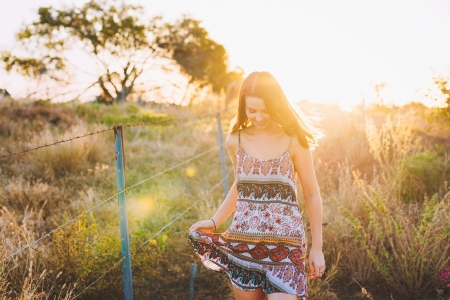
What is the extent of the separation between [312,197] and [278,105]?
480 millimetres

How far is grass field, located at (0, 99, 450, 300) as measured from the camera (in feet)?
10.4

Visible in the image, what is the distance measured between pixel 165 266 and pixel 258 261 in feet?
7.45

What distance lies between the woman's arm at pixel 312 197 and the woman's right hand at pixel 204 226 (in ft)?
1.74

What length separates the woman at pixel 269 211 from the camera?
6.10ft

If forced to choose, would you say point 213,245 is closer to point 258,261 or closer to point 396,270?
point 258,261

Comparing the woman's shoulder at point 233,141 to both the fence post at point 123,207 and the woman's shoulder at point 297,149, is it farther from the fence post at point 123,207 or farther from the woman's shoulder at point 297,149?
the fence post at point 123,207

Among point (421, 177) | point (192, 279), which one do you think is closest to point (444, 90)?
point (421, 177)

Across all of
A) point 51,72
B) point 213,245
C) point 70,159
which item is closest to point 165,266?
point 213,245

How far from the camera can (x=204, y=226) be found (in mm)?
2084

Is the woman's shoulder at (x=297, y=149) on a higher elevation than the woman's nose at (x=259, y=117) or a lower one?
lower

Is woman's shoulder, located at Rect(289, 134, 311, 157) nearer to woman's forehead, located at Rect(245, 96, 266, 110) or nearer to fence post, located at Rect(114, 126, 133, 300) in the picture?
woman's forehead, located at Rect(245, 96, 266, 110)

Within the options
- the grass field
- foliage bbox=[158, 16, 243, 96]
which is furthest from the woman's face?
foliage bbox=[158, 16, 243, 96]

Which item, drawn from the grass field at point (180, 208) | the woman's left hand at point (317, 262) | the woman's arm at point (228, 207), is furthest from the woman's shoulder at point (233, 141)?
the grass field at point (180, 208)

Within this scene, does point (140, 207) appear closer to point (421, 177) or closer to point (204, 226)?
point (204, 226)
